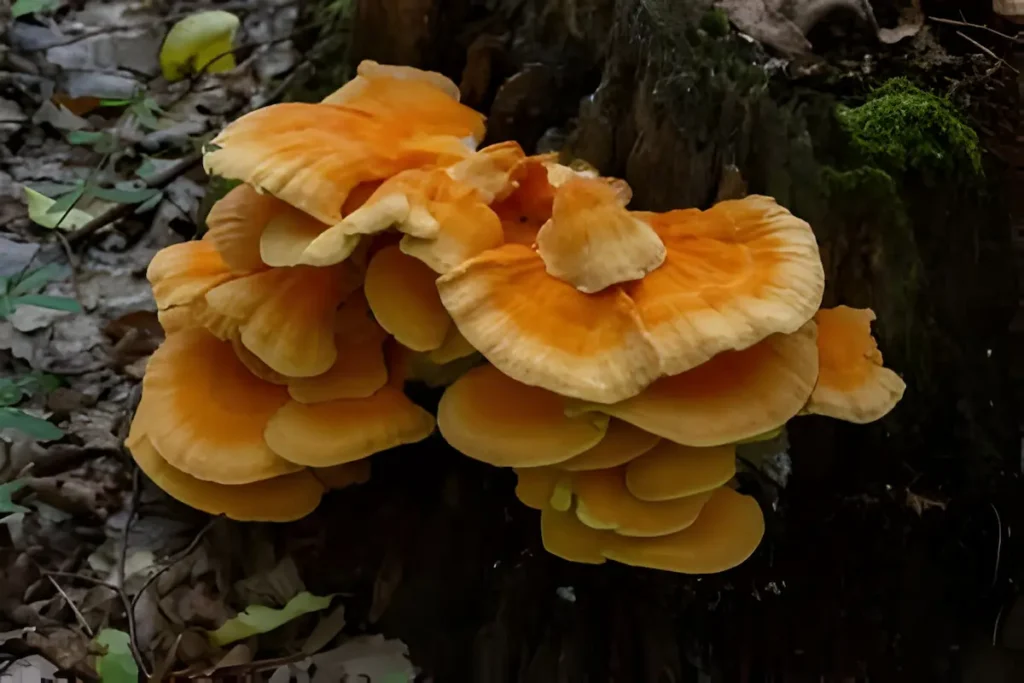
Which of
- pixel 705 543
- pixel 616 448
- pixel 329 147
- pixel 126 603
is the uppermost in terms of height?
pixel 329 147

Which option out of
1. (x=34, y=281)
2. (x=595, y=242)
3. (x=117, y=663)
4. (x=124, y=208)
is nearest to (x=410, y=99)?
(x=595, y=242)

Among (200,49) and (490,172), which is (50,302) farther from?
(200,49)

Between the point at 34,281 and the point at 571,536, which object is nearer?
the point at 571,536

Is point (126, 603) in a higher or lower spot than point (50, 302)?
lower

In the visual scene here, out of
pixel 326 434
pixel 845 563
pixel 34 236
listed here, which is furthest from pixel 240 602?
pixel 34 236

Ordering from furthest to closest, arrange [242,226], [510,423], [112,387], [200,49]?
1. [200,49]
2. [112,387]
3. [242,226]
4. [510,423]

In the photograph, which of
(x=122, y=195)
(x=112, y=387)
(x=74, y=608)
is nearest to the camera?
(x=74, y=608)
